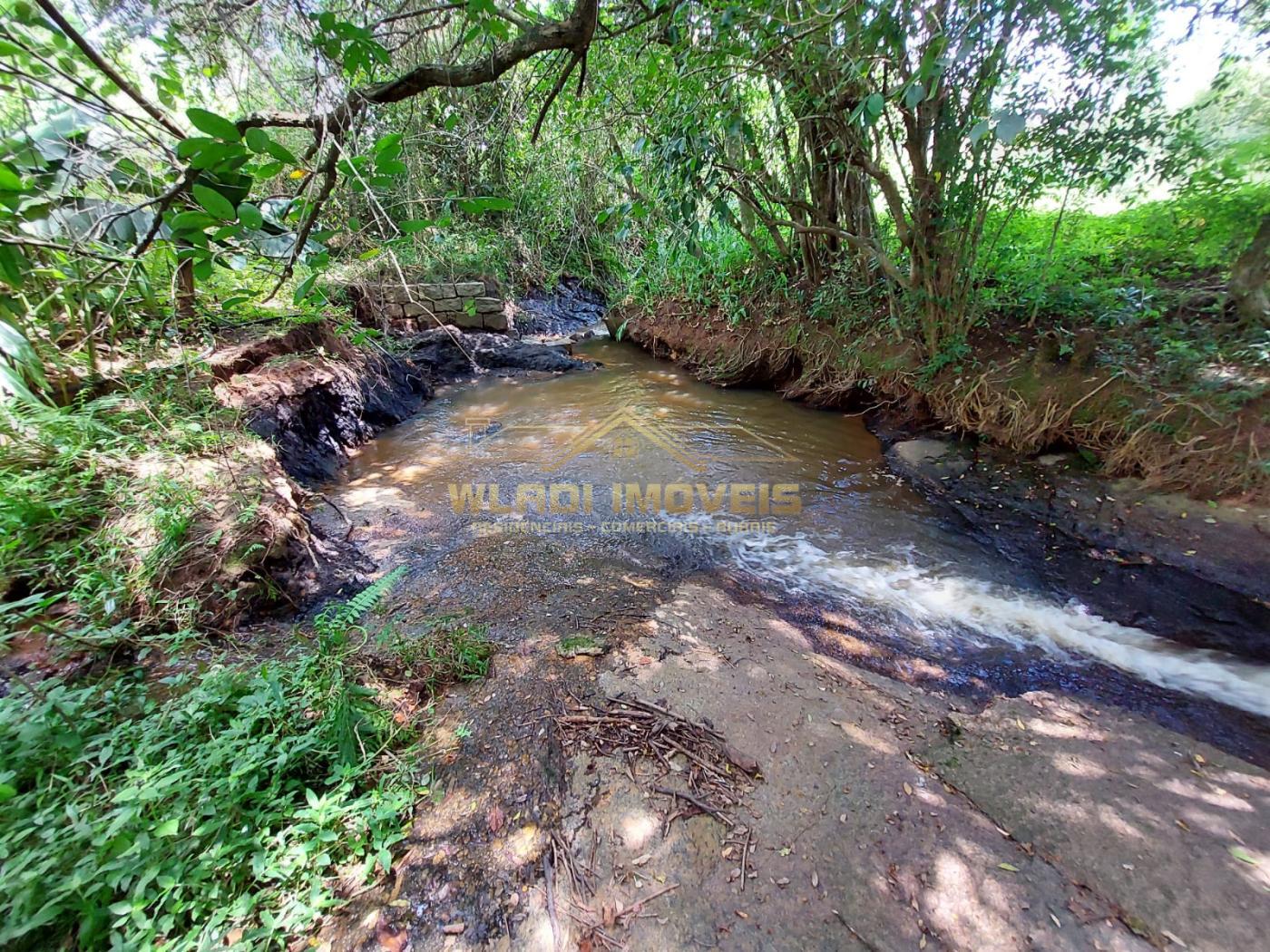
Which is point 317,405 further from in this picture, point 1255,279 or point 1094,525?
point 1255,279

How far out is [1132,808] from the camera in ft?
5.17

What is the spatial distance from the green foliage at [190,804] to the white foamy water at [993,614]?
7.81 ft

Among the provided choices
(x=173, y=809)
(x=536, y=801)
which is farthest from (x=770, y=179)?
(x=173, y=809)

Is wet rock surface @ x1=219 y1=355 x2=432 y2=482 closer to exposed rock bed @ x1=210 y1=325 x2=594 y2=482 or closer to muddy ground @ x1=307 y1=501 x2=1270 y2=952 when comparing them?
exposed rock bed @ x1=210 y1=325 x2=594 y2=482

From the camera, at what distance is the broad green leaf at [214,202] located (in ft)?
3.18

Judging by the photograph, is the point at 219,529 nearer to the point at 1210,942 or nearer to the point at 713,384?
the point at 1210,942

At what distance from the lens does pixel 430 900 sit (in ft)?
3.94

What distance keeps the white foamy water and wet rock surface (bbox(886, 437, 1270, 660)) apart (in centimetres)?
16

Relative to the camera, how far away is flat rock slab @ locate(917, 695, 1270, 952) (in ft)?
4.28

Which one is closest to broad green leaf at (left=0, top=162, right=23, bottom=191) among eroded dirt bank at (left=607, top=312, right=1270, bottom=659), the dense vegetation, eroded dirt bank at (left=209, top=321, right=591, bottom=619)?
the dense vegetation

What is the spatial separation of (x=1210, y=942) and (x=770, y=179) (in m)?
5.97

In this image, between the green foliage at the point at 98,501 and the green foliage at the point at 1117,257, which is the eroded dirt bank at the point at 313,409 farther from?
the green foliage at the point at 1117,257

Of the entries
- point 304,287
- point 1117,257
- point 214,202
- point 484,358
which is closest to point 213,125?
point 214,202

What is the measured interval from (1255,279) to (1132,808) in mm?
3719
